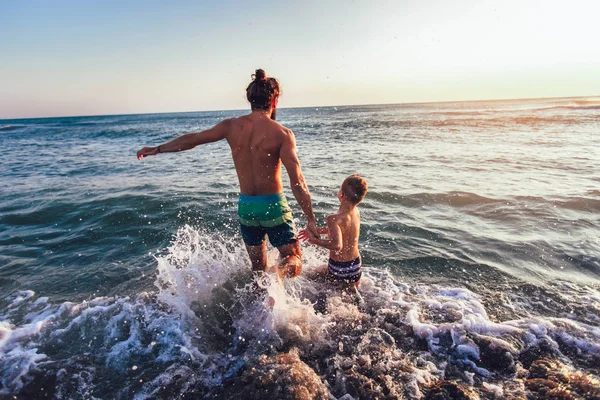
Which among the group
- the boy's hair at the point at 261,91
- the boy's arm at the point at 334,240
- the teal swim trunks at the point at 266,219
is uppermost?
the boy's hair at the point at 261,91

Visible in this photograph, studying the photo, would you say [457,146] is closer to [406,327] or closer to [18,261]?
[406,327]

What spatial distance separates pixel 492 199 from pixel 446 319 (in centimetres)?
517

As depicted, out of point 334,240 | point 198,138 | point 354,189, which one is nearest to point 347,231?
point 334,240

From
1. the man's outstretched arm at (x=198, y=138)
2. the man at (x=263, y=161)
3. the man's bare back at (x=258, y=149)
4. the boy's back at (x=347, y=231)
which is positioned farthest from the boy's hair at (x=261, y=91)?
the boy's back at (x=347, y=231)

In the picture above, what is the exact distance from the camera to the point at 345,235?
4332 millimetres

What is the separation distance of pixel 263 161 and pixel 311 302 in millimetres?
2018

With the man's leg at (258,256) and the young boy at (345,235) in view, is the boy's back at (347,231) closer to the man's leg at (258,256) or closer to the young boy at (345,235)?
the young boy at (345,235)

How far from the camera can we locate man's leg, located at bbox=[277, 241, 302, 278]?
13.0 ft

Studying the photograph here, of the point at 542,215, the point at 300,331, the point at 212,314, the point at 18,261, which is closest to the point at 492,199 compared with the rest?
the point at 542,215

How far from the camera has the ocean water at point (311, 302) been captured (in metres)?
3.11

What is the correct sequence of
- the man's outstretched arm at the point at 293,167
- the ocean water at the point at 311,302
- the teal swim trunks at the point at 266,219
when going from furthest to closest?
the teal swim trunks at the point at 266,219 → the man's outstretched arm at the point at 293,167 → the ocean water at the point at 311,302

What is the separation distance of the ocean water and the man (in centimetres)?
82

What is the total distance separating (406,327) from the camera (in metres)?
3.85

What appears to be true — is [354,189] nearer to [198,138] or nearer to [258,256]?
[258,256]
